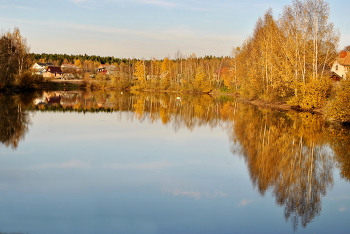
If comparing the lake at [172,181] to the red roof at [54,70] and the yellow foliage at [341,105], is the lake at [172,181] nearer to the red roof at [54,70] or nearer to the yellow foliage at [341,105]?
the yellow foliage at [341,105]

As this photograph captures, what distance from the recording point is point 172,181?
9.85 meters

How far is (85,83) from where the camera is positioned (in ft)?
257

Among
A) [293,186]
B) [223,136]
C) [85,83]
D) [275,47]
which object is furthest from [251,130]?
[85,83]

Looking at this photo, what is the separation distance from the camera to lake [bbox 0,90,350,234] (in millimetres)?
7121

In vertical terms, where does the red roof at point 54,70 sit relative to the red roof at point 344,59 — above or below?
below

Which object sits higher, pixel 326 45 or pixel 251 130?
pixel 326 45

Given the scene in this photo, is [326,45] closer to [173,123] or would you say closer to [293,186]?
[173,123]

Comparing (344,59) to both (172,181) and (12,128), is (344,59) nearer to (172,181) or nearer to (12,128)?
(12,128)

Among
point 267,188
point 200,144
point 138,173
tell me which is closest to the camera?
point 267,188

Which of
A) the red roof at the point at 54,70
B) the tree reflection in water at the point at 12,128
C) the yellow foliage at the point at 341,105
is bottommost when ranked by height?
the tree reflection in water at the point at 12,128

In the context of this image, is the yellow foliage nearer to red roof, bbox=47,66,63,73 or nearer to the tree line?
the tree line

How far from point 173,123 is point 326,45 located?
50.8ft

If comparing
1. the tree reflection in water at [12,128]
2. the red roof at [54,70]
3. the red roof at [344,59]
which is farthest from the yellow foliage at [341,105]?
the red roof at [54,70]

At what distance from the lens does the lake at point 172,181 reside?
7.12 m
